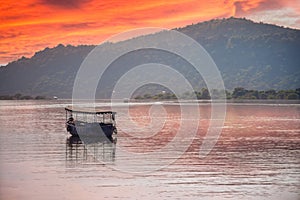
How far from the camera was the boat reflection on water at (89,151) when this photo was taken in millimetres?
44344

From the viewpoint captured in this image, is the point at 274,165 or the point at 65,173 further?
the point at 274,165

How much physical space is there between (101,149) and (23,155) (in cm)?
790

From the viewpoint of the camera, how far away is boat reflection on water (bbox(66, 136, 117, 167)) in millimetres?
44344

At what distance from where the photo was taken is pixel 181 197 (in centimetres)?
3011

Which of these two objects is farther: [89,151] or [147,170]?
[89,151]

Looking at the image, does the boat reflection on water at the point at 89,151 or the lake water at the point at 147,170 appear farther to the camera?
the boat reflection on water at the point at 89,151

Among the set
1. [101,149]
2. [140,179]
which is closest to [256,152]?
[101,149]

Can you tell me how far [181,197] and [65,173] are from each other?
10471 millimetres

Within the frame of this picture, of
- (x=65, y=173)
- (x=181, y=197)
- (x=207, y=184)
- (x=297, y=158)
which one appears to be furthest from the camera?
(x=297, y=158)

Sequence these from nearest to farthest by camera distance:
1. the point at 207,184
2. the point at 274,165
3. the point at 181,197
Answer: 1. the point at 181,197
2. the point at 207,184
3. the point at 274,165

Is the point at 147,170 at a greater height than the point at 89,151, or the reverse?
the point at 89,151

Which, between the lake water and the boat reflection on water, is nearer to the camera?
the lake water

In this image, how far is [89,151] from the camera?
2013 inches

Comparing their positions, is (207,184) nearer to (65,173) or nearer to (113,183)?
→ (113,183)
